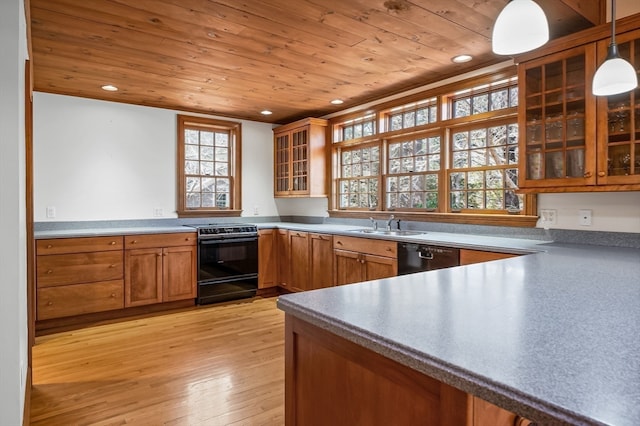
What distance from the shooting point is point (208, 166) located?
207 inches

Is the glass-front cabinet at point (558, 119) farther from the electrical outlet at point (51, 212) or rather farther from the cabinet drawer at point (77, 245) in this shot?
the electrical outlet at point (51, 212)

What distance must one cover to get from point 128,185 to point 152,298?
1382 millimetres

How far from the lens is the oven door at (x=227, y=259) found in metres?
4.50

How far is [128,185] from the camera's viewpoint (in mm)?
4621

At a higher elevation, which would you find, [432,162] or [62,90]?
[62,90]

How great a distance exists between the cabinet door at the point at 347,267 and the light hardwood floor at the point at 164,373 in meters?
0.77

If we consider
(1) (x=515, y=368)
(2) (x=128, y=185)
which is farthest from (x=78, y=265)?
(1) (x=515, y=368)

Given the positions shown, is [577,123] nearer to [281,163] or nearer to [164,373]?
[164,373]

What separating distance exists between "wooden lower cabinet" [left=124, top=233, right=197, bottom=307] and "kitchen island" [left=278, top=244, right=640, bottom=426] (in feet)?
11.0

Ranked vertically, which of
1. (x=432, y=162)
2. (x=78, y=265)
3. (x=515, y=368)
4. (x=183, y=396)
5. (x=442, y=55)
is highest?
(x=442, y=55)

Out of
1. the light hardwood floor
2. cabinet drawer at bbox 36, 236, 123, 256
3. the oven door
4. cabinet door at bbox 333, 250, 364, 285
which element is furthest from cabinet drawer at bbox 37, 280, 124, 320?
cabinet door at bbox 333, 250, 364, 285

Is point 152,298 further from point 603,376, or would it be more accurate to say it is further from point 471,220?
point 603,376

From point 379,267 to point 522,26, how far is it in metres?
2.58

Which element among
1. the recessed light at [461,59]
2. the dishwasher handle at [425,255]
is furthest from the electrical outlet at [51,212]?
the recessed light at [461,59]
